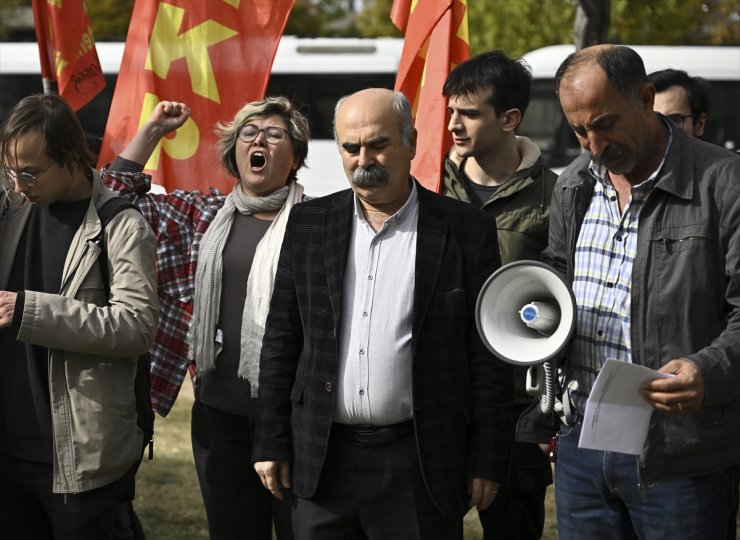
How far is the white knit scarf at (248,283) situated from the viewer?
4.12 metres

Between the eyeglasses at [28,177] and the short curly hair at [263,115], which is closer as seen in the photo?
the eyeglasses at [28,177]

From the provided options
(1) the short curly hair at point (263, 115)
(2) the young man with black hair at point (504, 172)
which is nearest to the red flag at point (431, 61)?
(2) the young man with black hair at point (504, 172)

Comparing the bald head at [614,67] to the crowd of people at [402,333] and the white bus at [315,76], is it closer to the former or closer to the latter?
the crowd of people at [402,333]

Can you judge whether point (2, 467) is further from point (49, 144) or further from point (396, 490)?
point (396, 490)

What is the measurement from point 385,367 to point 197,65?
2.70 m

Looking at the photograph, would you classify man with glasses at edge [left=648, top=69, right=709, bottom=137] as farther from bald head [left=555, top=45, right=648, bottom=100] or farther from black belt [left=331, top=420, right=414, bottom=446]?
black belt [left=331, top=420, right=414, bottom=446]

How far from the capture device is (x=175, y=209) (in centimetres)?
455

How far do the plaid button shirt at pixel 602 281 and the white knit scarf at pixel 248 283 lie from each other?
1261mm

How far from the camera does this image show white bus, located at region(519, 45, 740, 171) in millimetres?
16641

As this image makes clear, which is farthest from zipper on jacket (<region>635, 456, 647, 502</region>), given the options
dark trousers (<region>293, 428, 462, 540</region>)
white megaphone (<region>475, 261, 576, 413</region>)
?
dark trousers (<region>293, 428, 462, 540</region>)

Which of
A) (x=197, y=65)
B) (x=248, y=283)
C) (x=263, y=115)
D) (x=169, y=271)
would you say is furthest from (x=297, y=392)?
(x=197, y=65)

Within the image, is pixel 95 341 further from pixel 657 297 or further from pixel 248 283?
pixel 657 297

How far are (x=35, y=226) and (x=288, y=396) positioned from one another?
3.29 ft

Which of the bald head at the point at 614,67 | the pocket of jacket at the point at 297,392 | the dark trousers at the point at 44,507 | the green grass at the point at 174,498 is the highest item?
the bald head at the point at 614,67
